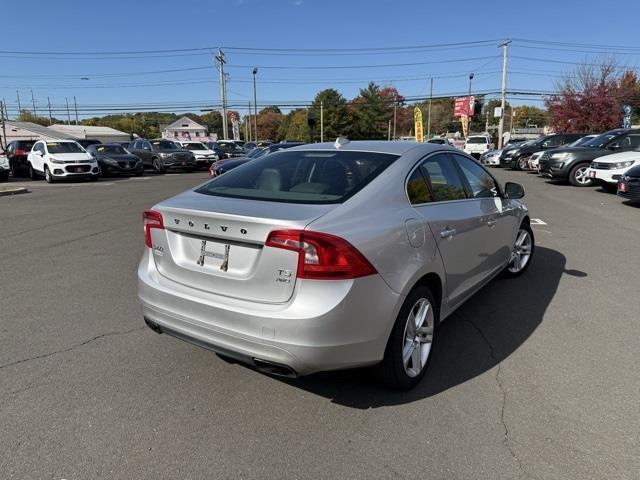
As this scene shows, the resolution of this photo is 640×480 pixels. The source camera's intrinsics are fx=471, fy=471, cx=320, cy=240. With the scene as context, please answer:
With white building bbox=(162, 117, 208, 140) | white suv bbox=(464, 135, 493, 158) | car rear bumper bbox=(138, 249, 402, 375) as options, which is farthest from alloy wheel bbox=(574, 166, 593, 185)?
white building bbox=(162, 117, 208, 140)

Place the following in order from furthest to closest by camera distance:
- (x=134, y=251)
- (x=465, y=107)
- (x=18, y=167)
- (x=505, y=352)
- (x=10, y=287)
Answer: (x=465, y=107)
(x=18, y=167)
(x=134, y=251)
(x=10, y=287)
(x=505, y=352)

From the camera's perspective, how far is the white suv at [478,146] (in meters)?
35.0

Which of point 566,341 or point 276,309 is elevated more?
point 276,309

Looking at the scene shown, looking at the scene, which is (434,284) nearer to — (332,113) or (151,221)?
(151,221)

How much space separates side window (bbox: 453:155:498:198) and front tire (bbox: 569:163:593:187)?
1311cm

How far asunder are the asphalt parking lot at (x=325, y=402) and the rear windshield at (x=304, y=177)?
128 centimetres

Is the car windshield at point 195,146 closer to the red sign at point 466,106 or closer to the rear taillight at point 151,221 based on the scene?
the rear taillight at point 151,221

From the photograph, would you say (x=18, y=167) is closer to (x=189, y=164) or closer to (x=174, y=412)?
(x=189, y=164)

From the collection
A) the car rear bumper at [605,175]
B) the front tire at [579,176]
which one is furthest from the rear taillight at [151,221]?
the front tire at [579,176]

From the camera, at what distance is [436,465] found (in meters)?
2.43

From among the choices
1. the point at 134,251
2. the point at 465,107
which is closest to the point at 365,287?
the point at 134,251

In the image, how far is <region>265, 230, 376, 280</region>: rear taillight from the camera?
2473 millimetres

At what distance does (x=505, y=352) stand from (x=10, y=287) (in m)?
5.16

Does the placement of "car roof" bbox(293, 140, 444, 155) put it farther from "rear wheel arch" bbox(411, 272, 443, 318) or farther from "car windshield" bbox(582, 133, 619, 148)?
"car windshield" bbox(582, 133, 619, 148)
